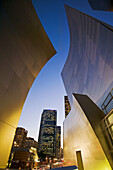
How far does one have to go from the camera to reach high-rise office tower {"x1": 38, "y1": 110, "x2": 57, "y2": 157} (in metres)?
148

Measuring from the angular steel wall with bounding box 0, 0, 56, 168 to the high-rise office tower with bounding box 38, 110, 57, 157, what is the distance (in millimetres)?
169182

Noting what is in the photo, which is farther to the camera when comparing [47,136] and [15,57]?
[47,136]

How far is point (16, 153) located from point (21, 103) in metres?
39.8

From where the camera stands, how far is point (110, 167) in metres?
6.02

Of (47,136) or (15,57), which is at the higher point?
(47,136)

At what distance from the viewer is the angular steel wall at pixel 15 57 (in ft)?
9.04

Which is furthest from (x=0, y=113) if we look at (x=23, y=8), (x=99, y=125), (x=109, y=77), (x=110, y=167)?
(x=109, y=77)

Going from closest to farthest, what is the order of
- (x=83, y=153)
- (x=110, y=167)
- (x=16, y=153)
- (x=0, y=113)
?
(x=0, y=113) → (x=110, y=167) → (x=83, y=153) → (x=16, y=153)

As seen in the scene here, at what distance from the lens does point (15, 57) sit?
3250 mm

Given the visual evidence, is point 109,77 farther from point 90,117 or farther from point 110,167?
point 110,167

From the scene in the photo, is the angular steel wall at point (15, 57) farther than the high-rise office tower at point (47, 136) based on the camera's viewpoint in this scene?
No

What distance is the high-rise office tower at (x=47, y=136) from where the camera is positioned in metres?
148

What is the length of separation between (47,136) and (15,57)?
19450 cm

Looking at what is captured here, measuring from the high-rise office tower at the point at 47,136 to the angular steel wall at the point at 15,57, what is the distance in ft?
555
